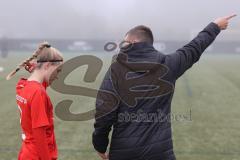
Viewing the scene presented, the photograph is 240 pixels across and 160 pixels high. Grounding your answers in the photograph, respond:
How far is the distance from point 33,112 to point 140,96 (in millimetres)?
802

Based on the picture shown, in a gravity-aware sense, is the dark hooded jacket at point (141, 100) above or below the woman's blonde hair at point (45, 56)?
below

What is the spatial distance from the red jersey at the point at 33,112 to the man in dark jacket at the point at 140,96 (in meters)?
0.40

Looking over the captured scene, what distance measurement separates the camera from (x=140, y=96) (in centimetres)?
336

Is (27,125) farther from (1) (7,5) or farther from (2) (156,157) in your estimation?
(1) (7,5)

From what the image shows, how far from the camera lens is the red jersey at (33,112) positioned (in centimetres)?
334

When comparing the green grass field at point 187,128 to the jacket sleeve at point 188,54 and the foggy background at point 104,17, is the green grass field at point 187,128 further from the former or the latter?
the foggy background at point 104,17

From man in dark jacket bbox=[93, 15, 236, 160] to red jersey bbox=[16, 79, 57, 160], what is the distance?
0.40 m

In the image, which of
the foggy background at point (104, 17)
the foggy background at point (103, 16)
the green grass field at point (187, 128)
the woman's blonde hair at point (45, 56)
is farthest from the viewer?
the foggy background at point (103, 16)

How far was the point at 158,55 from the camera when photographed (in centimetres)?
329

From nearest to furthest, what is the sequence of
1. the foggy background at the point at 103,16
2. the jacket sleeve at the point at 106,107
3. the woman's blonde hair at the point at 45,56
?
the jacket sleeve at the point at 106,107
the woman's blonde hair at the point at 45,56
the foggy background at the point at 103,16

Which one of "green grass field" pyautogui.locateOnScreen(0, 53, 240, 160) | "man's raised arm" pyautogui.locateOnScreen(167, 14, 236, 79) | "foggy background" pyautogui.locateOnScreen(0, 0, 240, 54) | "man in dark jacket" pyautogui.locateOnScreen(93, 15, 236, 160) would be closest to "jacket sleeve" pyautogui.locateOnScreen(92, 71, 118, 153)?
"man in dark jacket" pyautogui.locateOnScreen(93, 15, 236, 160)

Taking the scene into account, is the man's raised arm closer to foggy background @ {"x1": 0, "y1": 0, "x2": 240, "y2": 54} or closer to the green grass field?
the green grass field

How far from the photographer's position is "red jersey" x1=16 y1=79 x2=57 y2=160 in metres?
3.34

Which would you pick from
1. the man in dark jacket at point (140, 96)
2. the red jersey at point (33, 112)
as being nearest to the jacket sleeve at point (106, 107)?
the man in dark jacket at point (140, 96)
